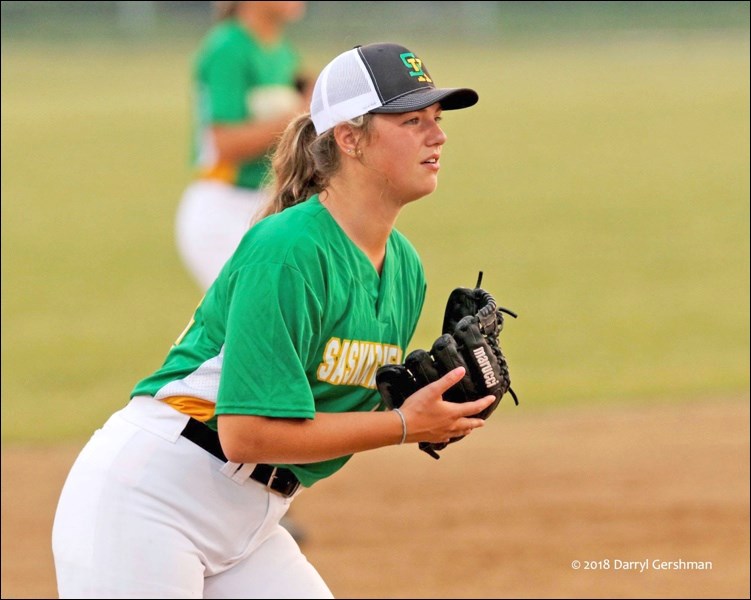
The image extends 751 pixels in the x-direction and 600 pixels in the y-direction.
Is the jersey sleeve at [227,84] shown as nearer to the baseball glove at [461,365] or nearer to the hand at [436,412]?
the baseball glove at [461,365]

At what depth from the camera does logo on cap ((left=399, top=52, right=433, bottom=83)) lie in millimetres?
2998

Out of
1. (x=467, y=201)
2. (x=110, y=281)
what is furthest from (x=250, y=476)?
(x=467, y=201)

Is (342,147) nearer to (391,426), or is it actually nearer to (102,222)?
(391,426)

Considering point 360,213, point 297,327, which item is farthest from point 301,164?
point 297,327

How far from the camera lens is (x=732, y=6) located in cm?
3612

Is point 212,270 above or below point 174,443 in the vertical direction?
below

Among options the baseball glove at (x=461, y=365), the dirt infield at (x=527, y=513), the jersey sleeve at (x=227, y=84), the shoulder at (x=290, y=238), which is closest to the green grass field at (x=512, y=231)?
the dirt infield at (x=527, y=513)

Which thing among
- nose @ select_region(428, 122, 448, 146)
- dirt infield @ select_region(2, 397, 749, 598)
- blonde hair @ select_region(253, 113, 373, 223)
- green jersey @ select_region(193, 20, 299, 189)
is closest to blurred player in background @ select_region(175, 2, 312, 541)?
green jersey @ select_region(193, 20, 299, 189)

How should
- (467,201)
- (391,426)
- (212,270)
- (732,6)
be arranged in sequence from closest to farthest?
1. (391,426)
2. (212,270)
3. (467,201)
4. (732,6)

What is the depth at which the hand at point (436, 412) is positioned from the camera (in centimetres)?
290

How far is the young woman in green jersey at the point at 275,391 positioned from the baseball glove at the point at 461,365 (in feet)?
0.20

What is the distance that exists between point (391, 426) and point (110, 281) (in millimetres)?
10073

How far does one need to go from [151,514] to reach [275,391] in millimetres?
496
